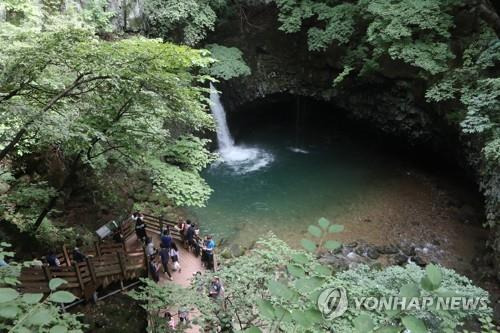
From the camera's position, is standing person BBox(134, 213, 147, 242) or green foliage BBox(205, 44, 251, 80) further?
green foliage BBox(205, 44, 251, 80)

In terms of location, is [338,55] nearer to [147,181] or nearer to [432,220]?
[432,220]

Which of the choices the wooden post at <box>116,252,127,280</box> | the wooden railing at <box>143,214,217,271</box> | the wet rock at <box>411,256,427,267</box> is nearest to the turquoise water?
the wooden railing at <box>143,214,217,271</box>

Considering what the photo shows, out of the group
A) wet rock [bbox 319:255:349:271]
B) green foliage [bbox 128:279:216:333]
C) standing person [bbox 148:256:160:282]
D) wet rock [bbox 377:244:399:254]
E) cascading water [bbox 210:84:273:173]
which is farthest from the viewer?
cascading water [bbox 210:84:273:173]

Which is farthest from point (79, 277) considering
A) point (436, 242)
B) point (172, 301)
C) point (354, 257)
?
point (436, 242)

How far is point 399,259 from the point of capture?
13.2m

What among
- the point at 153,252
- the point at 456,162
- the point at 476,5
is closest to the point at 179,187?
the point at 153,252

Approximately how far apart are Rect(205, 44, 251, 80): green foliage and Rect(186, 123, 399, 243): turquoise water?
4.43 metres

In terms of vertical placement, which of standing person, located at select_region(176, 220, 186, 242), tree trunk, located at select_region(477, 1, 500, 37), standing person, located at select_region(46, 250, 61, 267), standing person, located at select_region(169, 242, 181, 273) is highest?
tree trunk, located at select_region(477, 1, 500, 37)

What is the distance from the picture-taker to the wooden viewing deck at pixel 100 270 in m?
8.35

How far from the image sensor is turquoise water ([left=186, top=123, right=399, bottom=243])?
15008 millimetres

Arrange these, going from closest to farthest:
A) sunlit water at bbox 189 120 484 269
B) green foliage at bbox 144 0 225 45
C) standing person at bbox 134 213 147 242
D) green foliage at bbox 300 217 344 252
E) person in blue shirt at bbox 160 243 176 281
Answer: green foliage at bbox 300 217 344 252, person in blue shirt at bbox 160 243 176 281, standing person at bbox 134 213 147 242, sunlit water at bbox 189 120 484 269, green foliage at bbox 144 0 225 45

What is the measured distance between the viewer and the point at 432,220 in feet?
48.8

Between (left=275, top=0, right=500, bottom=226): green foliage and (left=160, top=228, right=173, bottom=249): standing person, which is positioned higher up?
(left=275, top=0, right=500, bottom=226): green foliage

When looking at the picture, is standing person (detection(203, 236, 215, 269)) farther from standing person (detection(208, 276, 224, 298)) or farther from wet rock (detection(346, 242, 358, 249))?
wet rock (detection(346, 242, 358, 249))
